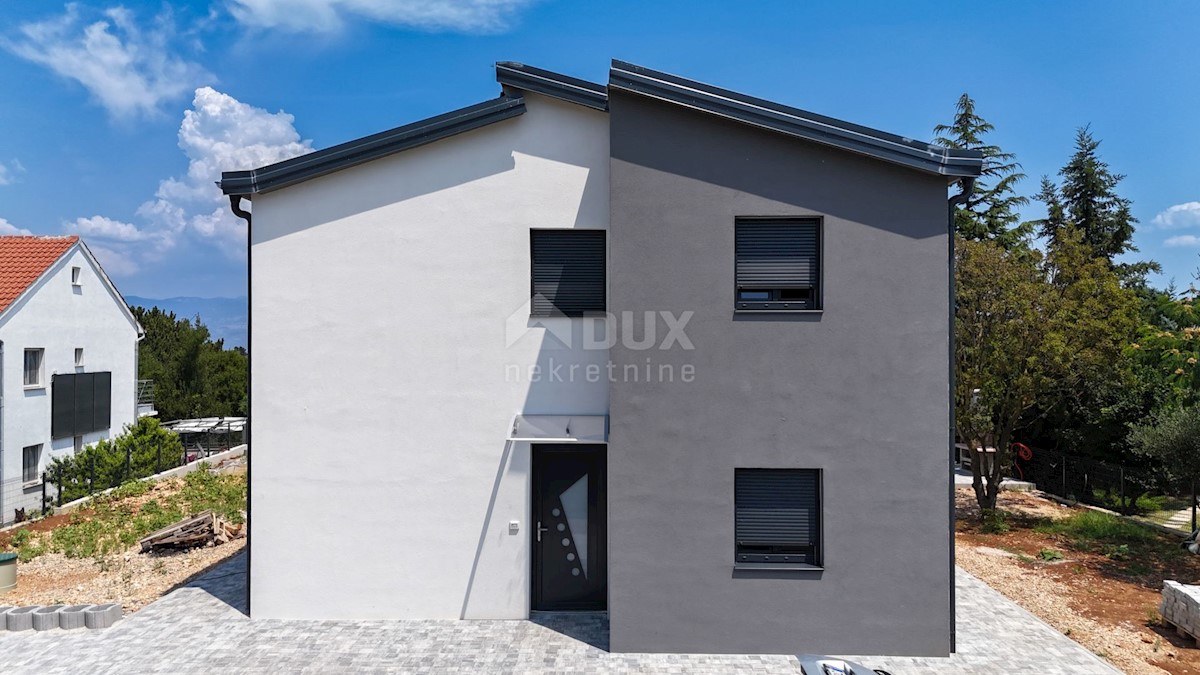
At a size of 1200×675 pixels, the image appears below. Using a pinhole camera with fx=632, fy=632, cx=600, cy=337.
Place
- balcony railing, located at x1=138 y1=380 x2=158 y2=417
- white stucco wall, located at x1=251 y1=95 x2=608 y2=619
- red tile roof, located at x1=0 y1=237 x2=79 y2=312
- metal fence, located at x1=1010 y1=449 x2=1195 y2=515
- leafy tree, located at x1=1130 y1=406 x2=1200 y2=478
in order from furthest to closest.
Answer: balcony railing, located at x1=138 y1=380 x2=158 y2=417, red tile roof, located at x1=0 y1=237 x2=79 y2=312, metal fence, located at x1=1010 y1=449 x2=1195 y2=515, leafy tree, located at x1=1130 y1=406 x2=1200 y2=478, white stucco wall, located at x1=251 y1=95 x2=608 y2=619

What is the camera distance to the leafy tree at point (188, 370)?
36.8m

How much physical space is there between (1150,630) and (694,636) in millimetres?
6347

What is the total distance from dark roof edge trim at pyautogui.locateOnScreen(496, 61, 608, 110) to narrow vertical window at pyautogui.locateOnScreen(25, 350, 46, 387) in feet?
66.1

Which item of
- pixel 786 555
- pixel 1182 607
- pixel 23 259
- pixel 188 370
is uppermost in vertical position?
pixel 23 259

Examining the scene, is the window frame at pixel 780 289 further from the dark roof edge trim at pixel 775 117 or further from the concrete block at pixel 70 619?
the concrete block at pixel 70 619

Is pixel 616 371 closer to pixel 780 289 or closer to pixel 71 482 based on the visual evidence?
pixel 780 289

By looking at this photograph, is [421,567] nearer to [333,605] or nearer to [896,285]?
[333,605]

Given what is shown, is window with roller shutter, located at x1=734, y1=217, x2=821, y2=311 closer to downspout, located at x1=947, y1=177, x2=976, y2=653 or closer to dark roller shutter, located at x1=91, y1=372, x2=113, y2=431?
downspout, located at x1=947, y1=177, x2=976, y2=653

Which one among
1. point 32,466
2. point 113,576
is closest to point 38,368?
point 32,466

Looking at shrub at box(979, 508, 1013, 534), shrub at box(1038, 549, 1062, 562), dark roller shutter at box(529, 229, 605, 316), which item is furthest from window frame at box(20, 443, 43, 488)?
shrub at box(1038, 549, 1062, 562)

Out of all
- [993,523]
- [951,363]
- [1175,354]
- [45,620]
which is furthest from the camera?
[1175,354]

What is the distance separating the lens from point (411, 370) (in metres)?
8.65

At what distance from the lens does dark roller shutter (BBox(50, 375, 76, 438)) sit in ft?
65.9

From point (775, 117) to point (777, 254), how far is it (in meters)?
1.61
